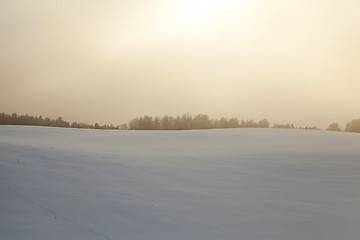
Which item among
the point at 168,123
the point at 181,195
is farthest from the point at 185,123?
the point at 181,195

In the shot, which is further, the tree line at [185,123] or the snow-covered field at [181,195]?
the tree line at [185,123]

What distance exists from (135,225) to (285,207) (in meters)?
5.75

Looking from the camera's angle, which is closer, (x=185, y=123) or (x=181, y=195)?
(x=181, y=195)

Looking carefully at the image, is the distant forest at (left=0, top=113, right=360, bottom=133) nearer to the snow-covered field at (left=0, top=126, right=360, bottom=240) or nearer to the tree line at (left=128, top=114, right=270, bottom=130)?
the tree line at (left=128, top=114, right=270, bottom=130)

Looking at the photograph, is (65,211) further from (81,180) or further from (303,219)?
(303,219)

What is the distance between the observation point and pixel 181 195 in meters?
15.2

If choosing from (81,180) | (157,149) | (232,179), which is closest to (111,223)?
(81,180)

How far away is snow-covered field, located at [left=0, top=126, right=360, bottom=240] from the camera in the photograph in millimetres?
11539

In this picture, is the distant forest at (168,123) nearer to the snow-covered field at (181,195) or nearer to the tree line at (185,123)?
the tree line at (185,123)

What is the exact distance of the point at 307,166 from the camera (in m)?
21.2

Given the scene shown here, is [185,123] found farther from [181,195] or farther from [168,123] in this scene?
[181,195]

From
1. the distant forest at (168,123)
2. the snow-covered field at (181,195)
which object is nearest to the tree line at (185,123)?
the distant forest at (168,123)

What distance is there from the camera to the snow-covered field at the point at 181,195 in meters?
11.5

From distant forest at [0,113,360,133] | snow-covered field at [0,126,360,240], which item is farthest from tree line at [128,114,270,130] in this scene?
snow-covered field at [0,126,360,240]
